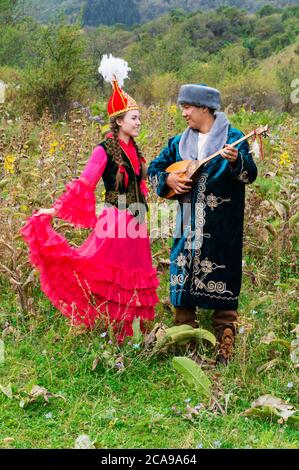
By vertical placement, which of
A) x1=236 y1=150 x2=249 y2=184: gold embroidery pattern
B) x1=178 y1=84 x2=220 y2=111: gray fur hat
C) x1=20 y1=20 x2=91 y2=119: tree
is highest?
x1=20 y1=20 x2=91 y2=119: tree

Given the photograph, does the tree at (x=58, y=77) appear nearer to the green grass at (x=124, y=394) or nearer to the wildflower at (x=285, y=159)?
the wildflower at (x=285, y=159)

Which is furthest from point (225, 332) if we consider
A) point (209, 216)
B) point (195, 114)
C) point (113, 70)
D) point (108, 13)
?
point (108, 13)

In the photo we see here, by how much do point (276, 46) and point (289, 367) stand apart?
32.4 metres

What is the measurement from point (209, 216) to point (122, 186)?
0.50 meters

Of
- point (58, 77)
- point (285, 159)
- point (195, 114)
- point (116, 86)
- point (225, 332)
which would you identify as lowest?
point (225, 332)

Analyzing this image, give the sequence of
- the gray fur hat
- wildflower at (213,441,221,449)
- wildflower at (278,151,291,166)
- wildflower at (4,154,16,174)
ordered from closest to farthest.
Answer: wildflower at (213,441,221,449) → the gray fur hat → wildflower at (4,154,16,174) → wildflower at (278,151,291,166)

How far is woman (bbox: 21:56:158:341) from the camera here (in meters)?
3.54

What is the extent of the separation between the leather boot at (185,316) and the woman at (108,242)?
0.18 meters

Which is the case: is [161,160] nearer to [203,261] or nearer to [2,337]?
[203,261]

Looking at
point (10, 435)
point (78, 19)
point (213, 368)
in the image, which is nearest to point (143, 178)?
point (213, 368)

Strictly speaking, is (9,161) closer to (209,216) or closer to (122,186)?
(122,186)

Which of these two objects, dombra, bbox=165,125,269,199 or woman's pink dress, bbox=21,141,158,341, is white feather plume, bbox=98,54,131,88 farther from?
dombra, bbox=165,125,269,199

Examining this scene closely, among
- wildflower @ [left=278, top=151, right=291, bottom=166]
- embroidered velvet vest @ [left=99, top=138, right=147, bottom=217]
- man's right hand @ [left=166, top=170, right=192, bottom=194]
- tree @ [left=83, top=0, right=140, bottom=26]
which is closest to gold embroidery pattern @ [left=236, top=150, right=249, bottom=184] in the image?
man's right hand @ [left=166, top=170, right=192, bottom=194]

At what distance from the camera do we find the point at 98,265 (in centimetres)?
367
